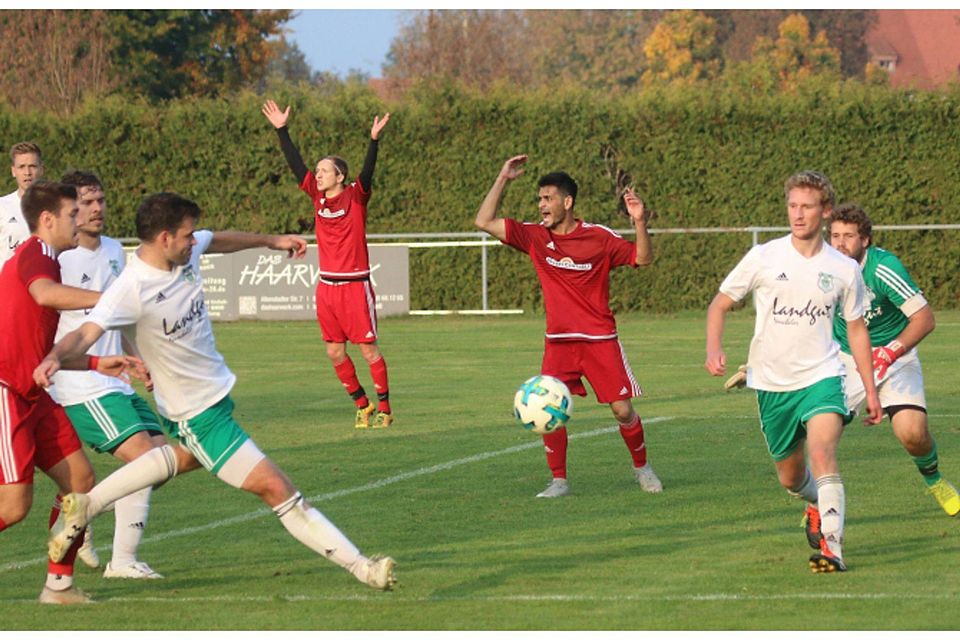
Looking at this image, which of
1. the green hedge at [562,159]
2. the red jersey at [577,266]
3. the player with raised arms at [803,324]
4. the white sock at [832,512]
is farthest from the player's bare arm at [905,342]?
the green hedge at [562,159]

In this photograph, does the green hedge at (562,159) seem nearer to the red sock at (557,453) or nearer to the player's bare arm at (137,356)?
the red sock at (557,453)

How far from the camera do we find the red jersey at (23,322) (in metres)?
7.20

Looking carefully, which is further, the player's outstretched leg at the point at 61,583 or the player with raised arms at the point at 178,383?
the player's outstretched leg at the point at 61,583

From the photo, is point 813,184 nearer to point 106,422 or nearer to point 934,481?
point 934,481

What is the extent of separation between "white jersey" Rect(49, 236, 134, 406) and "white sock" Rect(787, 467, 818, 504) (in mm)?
3572

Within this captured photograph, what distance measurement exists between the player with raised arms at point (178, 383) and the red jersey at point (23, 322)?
36cm

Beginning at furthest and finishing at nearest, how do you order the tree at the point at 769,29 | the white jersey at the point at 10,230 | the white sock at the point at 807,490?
the tree at the point at 769,29 < the white jersey at the point at 10,230 < the white sock at the point at 807,490

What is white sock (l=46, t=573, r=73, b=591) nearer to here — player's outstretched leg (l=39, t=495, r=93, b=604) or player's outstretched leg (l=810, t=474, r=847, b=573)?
player's outstretched leg (l=39, t=495, r=93, b=604)

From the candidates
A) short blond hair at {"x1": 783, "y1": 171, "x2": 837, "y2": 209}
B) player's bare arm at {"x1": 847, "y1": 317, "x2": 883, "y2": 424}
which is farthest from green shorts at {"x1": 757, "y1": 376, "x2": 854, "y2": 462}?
Answer: short blond hair at {"x1": 783, "y1": 171, "x2": 837, "y2": 209}

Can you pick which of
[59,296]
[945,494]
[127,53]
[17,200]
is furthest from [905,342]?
[127,53]

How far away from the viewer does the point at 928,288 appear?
2867 centimetres

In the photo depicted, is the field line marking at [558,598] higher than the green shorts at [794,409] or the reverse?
the reverse

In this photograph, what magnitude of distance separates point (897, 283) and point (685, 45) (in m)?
66.8
